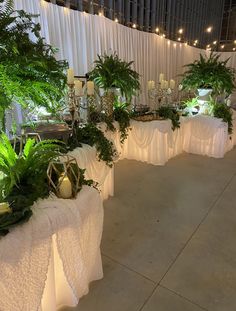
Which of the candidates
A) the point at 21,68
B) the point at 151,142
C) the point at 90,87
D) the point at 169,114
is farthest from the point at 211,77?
the point at 21,68

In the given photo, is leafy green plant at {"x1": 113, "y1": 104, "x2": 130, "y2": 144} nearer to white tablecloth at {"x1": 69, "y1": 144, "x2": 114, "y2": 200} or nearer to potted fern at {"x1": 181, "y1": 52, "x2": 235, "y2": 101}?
white tablecloth at {"x1": 69, "y1": 144, "x2": 114, "y2": 200}

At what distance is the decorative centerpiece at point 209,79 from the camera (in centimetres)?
337

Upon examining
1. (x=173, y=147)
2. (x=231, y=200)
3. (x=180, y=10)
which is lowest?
(x=231, y=200)

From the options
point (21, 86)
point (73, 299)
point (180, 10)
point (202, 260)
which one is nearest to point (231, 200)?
point (202, 260)

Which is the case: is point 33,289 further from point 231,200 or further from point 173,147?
point 173,147

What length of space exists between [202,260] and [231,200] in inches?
42.1

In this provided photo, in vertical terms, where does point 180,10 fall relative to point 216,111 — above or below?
above

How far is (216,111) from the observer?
351 centimetres

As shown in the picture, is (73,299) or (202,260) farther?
(202,260)

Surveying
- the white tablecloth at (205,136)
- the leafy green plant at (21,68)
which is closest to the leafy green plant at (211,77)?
the white tablecloth at (205,136)

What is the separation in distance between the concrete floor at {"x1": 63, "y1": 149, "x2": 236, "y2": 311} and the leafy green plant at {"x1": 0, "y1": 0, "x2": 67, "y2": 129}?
1.14 m

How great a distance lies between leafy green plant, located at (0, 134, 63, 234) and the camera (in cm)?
99

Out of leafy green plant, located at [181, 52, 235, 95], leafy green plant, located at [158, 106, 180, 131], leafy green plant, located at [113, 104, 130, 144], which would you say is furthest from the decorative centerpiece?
leafy green plant, located at [113, 104, 130, 144]

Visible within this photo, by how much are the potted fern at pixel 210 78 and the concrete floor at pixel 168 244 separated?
1.29 metres
